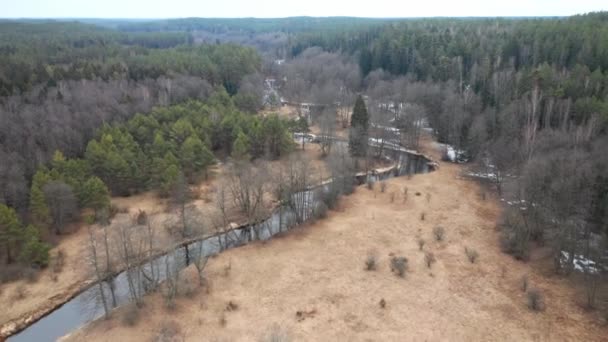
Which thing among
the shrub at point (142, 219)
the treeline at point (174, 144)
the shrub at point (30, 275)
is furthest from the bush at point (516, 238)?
the shrub at point (30, 275)

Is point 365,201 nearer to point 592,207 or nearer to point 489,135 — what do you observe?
point 592,207

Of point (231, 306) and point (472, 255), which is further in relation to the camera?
point (472, 255)

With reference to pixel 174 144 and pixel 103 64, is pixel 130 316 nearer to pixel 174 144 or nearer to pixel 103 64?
pixel 174 144

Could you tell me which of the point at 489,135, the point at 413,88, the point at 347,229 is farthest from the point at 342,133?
the point at 347,229

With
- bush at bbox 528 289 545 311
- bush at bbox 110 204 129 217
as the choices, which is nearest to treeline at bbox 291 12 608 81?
bush at bbox 528 289 545 311

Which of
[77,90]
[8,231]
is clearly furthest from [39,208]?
[77,90]

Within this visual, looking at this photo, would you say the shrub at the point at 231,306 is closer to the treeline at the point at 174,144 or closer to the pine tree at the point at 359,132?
the treeline at the point at 174,144

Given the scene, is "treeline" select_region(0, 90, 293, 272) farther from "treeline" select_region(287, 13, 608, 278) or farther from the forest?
"treeline" select_region(287, 13, 608, 278)
